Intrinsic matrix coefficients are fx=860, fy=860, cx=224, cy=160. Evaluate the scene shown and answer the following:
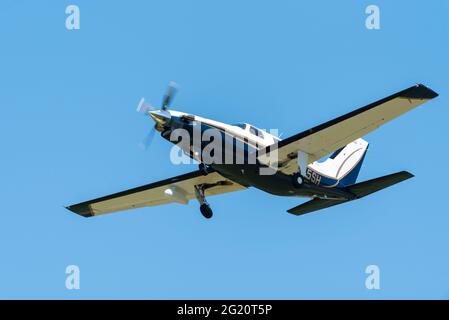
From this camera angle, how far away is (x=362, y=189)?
32438mm

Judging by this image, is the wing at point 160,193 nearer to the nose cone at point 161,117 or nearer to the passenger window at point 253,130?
the passenger window at point 253,130

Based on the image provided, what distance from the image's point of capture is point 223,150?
30.0m

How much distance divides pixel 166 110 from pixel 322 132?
18.1ft

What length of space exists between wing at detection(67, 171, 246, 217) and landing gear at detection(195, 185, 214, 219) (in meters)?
0.26

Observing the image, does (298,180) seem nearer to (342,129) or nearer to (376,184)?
(342,129)

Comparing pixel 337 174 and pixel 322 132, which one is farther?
pixel 337 174

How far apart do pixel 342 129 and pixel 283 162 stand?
99.2 inches

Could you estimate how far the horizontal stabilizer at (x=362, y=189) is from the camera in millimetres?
Result: 31484

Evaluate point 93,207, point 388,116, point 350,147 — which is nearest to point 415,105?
point 388,116

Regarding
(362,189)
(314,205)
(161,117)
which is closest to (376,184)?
(362,189)

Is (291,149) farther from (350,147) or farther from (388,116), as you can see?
(350,147)

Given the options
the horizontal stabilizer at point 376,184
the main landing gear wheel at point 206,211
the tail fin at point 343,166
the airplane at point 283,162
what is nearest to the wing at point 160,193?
the airplane at point 283,162

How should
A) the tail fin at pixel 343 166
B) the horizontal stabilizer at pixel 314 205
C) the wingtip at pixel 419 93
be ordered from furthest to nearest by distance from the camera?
the horizontal stabilizer at pixel 314 205
the tail fin at pixel 343 166
the wingtip at pixel 419 93

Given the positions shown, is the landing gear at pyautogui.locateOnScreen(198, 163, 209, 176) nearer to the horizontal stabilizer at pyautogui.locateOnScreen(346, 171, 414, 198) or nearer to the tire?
the tire
